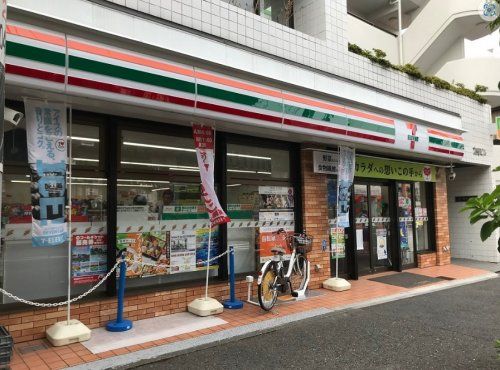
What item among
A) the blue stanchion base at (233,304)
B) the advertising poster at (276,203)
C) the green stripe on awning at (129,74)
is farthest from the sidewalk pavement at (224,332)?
the green stripe on awning at (129,74)

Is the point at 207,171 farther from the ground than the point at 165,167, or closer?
closer

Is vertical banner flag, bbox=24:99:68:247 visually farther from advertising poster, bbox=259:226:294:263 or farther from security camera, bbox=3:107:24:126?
advertising poster, bbox=259:226:294:263

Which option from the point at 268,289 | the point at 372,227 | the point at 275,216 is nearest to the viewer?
the point at 268,289

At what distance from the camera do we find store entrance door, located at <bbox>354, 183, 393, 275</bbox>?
1035cm

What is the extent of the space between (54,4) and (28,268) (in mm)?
3452

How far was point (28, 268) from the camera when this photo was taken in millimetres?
5719

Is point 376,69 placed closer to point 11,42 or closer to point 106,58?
point 106,58

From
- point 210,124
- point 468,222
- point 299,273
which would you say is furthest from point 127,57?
point 468,222

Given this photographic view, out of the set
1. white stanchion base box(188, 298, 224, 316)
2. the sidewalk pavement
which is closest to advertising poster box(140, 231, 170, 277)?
white stanchion base box(188, 298, 224, 316)

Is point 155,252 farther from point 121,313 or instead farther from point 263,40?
point 263,40

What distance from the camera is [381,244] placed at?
36.0 ft

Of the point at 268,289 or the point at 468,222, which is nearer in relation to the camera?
the point at 268,289

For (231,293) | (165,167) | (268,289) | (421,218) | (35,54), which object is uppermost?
(35,54)

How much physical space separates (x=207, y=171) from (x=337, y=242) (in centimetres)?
409
